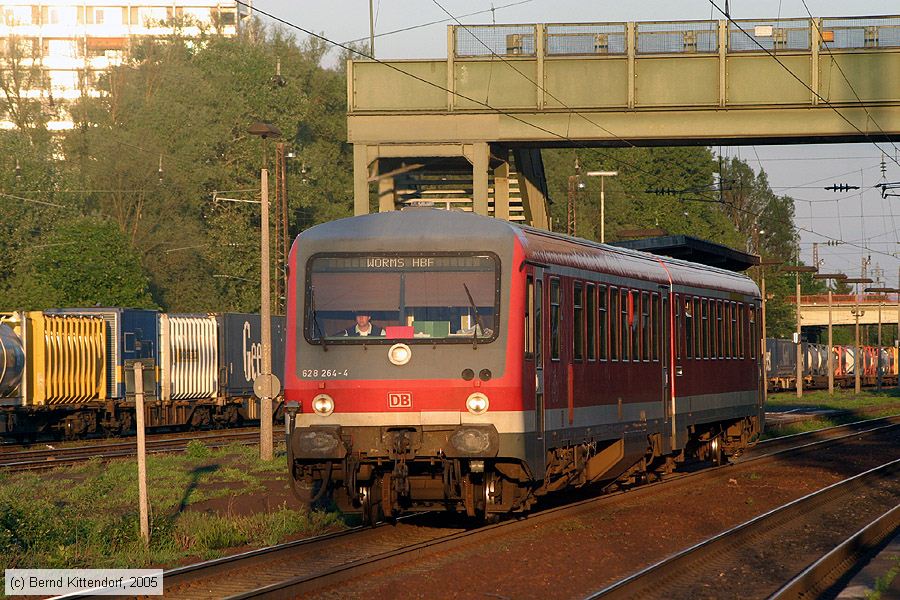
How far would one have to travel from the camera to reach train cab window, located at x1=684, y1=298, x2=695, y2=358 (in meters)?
19.8

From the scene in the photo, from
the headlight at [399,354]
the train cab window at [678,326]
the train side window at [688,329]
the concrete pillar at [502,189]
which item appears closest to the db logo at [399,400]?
the headlight at [399,354]

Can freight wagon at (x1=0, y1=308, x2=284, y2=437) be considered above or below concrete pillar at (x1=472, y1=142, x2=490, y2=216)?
below

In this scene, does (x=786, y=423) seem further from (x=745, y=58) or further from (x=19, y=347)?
(x=19, y=347)

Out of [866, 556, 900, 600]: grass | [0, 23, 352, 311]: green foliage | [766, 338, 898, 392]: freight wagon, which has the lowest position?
[866, 556, 900, 600]: grass

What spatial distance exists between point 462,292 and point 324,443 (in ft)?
6.46

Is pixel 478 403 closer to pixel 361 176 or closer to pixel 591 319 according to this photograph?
pixel 591 319

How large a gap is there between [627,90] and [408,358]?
682 inches

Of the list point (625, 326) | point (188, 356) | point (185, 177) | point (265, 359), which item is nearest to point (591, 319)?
point (625, 326)

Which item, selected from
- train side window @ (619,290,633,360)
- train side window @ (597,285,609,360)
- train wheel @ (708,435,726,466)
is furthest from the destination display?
train wheel @ (708,435,726,466)

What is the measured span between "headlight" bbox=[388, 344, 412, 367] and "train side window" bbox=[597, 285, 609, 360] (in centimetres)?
366

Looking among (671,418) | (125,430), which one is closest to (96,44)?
(125,430)

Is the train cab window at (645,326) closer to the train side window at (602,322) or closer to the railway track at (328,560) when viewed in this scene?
the train side window at (602,322)

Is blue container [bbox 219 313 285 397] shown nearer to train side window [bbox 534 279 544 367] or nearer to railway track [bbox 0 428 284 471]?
railway track [bbox 0 428 284 471]

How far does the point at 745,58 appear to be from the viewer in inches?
1138
